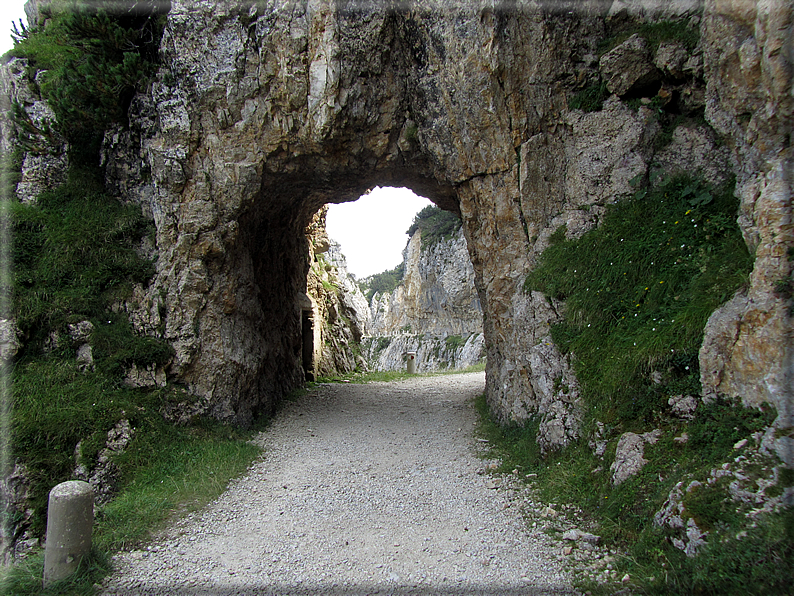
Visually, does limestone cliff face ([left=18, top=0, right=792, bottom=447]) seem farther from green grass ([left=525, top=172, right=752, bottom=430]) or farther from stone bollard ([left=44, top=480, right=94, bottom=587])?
stone bollard ([left=44, top=480, right=94, bottom=587])

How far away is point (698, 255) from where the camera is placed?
6574 mm

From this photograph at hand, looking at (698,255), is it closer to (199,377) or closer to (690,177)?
(690,177)

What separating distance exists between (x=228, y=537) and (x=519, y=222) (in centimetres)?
750

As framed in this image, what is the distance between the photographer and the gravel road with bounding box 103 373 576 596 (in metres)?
4.89

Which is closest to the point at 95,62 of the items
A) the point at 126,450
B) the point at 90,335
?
the point at 90,335

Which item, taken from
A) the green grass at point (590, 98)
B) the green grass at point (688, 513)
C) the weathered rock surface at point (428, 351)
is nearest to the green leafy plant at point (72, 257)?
the green grass at point (688, 513)

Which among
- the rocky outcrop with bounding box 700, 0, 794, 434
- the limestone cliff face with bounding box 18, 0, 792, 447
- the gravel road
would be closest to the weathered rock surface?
the limestone cliff face with bounding box 18, 0, 792, 447

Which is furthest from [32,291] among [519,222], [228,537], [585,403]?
[585,403]

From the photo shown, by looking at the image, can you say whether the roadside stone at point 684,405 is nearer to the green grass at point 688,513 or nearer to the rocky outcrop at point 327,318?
the green grass at point 688,513

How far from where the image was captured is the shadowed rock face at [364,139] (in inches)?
336

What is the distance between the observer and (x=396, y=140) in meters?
10.4

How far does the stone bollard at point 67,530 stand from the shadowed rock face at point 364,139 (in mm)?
4466

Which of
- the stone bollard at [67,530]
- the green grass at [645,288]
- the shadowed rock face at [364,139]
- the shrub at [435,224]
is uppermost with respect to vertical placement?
the shrub at [435,224]

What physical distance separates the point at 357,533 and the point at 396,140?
8178 millimetres
